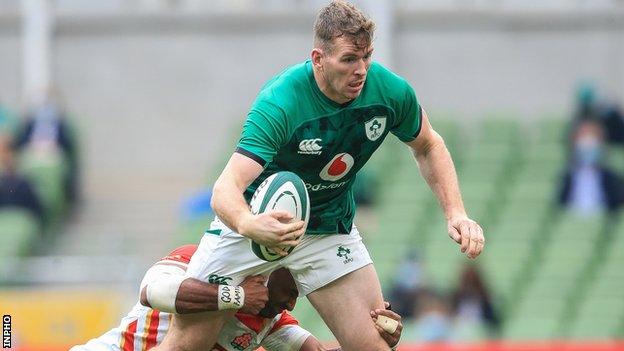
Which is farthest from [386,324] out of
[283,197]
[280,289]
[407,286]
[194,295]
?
[407,286]

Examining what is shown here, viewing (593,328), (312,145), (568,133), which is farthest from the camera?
(568,133)

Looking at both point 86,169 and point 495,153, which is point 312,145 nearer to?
point 495,153

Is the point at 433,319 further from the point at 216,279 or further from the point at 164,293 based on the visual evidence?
the point at 164,293

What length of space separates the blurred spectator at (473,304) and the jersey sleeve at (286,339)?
4663mm

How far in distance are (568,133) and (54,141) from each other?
16.1ft

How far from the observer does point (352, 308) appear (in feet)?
24.8

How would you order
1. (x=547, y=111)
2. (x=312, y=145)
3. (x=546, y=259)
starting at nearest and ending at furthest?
(x=312, y=145) → (x=546, y=259) → (x=547, y=111)

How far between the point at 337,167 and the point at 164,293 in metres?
1.00

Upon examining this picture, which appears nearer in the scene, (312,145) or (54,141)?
(312,145)

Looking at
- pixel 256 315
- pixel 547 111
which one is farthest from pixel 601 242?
pixel 256 315

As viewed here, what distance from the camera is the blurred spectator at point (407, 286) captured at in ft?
42.0

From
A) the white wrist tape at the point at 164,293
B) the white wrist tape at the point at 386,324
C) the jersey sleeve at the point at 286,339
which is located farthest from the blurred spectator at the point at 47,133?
the white wrist tape at the point at 386,324

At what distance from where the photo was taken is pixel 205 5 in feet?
55.8

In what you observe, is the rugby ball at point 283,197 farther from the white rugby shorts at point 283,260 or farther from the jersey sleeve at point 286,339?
the jersey sleeve at point 286,339
